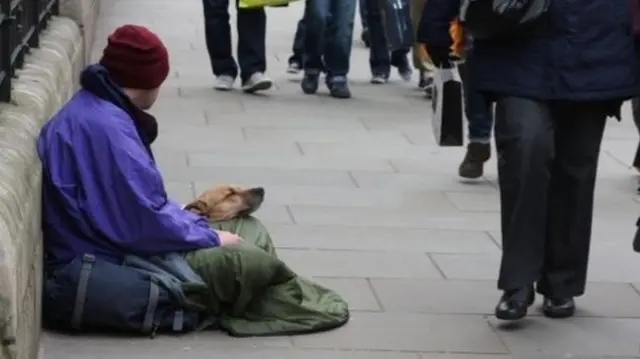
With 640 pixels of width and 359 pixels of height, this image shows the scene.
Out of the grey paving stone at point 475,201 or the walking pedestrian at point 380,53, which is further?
the walking pedestrian at point 380,53

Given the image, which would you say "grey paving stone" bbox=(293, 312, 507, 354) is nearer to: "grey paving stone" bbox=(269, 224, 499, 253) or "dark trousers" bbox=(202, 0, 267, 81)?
"grey paving stone" bbox=(269, 224, 499, 253)

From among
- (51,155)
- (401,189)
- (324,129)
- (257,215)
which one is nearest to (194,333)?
(51,155)

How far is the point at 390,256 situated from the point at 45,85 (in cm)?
168

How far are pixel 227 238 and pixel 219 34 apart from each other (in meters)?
5.54

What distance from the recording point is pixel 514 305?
207 inches

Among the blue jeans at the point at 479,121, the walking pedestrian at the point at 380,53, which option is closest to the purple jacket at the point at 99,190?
the blue jeans at the point at 479,121

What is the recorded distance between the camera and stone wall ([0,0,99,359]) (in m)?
3.39

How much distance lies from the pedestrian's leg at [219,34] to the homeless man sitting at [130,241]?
17.8 ft

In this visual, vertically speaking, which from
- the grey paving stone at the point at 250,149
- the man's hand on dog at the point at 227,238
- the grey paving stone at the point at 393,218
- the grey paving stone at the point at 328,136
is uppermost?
the man's hand on dog at the point at 227,238

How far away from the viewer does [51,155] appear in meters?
4.79

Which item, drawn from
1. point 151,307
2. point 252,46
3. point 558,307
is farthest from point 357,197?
point 252,46

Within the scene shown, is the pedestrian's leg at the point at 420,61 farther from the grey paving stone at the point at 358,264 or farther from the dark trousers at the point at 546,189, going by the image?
the dark trousers at the point at 546,189

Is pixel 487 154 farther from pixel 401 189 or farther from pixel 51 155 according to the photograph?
pixel 51 155

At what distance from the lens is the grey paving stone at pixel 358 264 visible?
19.7 feet
